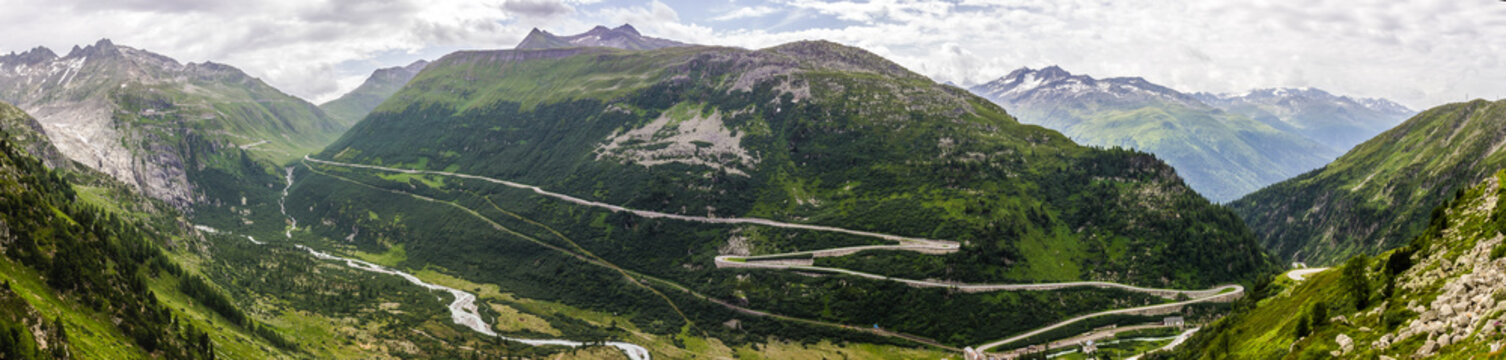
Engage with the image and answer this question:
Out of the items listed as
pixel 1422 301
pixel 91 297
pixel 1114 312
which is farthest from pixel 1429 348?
pixel 1114 312

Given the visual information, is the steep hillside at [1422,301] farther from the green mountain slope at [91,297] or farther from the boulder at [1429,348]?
the green mountain slope at [91,297]

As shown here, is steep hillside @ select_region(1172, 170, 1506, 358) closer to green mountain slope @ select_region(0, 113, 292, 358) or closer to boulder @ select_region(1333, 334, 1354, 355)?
boulder @ select_region(1333, 334, 1354, 355)

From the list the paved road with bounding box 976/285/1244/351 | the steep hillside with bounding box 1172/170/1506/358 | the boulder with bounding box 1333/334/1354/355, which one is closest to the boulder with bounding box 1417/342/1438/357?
the steep hillside with bounding box 1172/170/1506/358

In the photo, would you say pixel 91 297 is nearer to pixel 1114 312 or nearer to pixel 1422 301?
pixel 1422 301

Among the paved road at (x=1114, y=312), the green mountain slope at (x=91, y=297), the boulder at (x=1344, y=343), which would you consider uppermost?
the boulder at (x=1344, y=343)

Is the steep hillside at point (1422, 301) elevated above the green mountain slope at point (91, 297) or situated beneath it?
elevated above

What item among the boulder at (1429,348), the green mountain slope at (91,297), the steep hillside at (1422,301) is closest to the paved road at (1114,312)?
the steep hillside at (1422,301)

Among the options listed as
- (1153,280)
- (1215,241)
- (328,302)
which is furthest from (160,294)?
(1215,241)

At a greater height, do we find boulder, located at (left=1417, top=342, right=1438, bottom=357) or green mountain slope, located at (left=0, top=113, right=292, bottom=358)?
boulder, located at (left=1417, top=342, right=1438, bottom=357)

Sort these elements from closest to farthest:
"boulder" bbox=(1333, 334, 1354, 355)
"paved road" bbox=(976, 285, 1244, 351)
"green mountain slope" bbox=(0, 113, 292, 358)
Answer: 1. "boulder" bbox=(1333, 334, 1354, 355)
2. "green mountain slope" bbox=(0, 113, 292, 358)
3. "paved road" bbox=(976, 285, 1244, 351)
